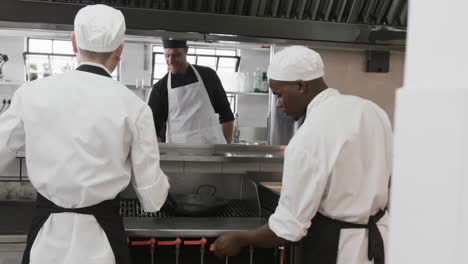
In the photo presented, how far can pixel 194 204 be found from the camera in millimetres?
2297

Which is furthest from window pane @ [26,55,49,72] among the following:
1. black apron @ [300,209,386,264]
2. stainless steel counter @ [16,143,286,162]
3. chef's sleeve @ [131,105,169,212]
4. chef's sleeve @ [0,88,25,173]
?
black apron @ [300,209,386,264]

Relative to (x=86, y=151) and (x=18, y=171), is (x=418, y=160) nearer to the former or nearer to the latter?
(x=86, y=151)

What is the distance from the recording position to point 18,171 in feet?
8.43

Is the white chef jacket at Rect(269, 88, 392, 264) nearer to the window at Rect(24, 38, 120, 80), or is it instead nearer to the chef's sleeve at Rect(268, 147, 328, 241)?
the chef's sleeve at Rect(268, 147, 328, 241)

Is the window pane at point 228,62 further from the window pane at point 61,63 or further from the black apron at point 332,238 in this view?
the black apron at point 332,238

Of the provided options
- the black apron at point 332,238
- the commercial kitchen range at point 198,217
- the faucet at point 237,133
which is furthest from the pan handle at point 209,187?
the black apron at point 332,238

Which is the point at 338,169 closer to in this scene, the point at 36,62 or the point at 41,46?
the point at 41,46

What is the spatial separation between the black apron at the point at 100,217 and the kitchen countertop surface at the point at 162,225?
0.21 m

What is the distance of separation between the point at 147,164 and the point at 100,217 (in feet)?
0.81

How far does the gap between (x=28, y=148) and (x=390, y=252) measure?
1.52 meters

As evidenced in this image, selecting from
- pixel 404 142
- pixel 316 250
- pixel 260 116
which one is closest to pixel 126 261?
pixel 316 250

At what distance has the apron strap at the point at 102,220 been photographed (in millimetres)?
1681

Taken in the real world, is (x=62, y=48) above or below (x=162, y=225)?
above

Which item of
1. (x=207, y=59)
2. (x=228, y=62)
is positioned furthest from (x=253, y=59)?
(x=207, y=59)
